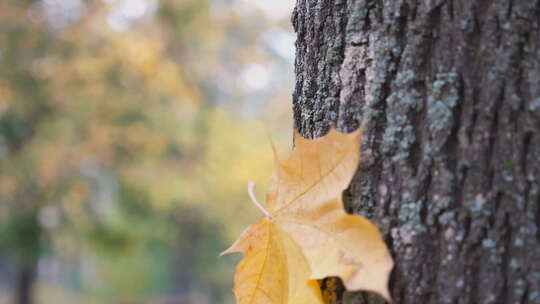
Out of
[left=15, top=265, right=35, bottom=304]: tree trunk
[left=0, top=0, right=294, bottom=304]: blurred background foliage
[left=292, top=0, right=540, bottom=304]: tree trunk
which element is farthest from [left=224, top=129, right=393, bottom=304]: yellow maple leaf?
[left=15, top=265, right=35, bottom=304]: tree trunk

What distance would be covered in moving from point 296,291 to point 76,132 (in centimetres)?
675

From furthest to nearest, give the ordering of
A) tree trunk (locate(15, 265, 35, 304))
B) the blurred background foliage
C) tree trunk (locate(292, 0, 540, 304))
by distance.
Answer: tree trunk (locate(15, 265, 35, 304)) → the blurred background foliage → tree trunk (locate(292, 0, 540, 304))

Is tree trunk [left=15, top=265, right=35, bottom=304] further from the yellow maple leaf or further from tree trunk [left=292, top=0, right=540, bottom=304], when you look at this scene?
tree trunk [left=292, top=0, right=540, bottom=304]

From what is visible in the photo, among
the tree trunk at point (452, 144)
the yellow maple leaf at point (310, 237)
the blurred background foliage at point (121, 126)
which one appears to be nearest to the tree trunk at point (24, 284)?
the blurred background foliage at point (121, 126)

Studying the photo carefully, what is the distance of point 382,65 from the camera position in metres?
0.75

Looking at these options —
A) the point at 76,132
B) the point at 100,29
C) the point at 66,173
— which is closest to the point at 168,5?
the point at 100,29

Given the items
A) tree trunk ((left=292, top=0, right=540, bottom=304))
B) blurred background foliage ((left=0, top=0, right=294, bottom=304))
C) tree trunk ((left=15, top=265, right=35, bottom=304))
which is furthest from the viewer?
tree trunk ((left=15, top=265, right=35, bottom=304))

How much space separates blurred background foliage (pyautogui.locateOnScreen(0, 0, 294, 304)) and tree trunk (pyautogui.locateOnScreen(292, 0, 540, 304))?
6.32 metres

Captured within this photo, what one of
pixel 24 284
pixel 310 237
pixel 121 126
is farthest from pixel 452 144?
pixel 24 284

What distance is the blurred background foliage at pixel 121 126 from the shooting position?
22.3ft

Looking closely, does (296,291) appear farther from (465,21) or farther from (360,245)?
(465,21)

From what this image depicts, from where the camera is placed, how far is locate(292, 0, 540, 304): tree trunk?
0.64 m

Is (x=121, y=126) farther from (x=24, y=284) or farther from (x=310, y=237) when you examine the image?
(x=310, y=237)

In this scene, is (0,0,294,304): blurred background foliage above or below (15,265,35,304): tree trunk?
above
